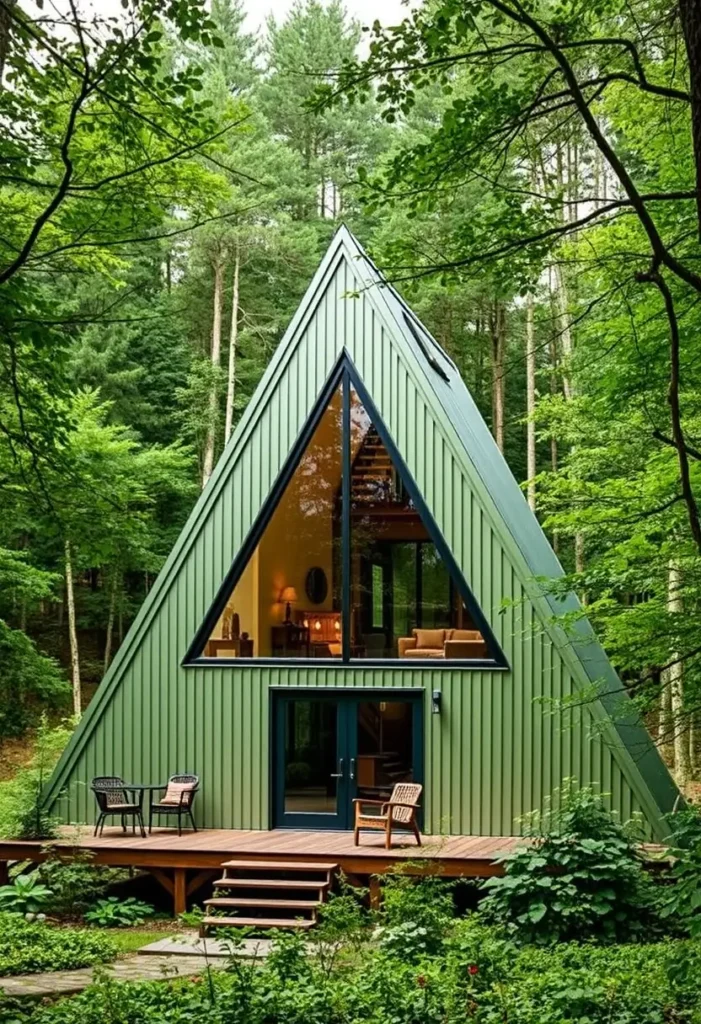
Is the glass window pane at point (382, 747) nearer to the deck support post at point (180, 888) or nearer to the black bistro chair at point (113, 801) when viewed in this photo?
the deck support post at point (180, 888)

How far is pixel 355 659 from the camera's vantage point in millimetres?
12828

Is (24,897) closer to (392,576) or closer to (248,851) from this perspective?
(248,851)

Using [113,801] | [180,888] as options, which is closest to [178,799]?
[113,801]

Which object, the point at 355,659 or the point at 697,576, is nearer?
the point at 697,576

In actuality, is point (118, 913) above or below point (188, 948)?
below

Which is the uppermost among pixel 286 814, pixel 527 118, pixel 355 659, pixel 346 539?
pixel 527 118

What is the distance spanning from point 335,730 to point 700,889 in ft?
21.5

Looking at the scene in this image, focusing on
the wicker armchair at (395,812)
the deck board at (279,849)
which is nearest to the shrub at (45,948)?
the deck board at (279,849)

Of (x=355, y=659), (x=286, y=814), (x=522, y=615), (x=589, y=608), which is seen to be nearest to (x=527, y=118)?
(x=589, y=608)

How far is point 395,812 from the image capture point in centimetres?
1173

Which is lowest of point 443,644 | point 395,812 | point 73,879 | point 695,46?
point 73,879

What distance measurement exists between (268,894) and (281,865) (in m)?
0.34

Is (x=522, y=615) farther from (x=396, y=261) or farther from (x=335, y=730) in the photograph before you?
(x=396, y=261)

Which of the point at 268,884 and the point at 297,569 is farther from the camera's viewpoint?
the point at 297,569
